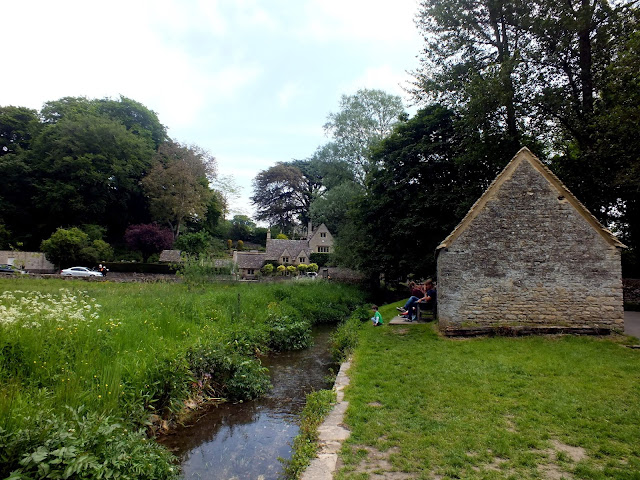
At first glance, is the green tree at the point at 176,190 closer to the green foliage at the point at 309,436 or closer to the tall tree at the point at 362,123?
the tall tree at the point at 362,123

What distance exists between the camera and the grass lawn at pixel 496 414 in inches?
157

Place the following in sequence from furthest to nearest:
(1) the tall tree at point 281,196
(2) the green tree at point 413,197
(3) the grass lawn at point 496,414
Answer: (1) the tall tree at point 281,196, (2) the green tree at point 413,197, (3) the grass lawn at point 496,414

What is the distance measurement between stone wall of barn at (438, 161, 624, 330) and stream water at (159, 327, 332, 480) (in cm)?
509

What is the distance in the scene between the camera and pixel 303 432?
529 cm

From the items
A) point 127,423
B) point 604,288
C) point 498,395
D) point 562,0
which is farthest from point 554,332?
point 562,0

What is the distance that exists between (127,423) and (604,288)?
39.0 feet

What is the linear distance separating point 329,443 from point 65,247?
128 feet

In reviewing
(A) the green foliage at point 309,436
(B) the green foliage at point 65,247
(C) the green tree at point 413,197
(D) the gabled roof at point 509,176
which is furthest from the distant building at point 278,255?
(A) the green foliage at point 309,436

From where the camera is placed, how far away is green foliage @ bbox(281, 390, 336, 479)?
4.33 m

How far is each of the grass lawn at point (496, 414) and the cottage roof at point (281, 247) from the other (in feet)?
136

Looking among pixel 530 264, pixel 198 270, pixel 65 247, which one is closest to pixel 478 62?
pixel 530 264

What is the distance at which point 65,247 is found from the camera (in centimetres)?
3478

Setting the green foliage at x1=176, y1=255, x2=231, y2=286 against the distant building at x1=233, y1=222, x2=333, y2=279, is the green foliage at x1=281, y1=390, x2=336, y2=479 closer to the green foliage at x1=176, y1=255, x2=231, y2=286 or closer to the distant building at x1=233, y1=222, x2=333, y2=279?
the green foliage at x1=176, y1=255, x2=231, y2=286

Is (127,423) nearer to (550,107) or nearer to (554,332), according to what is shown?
(554,332)
